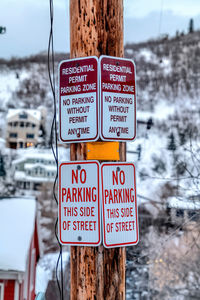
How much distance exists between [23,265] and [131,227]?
19.1ft

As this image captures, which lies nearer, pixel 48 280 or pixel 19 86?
pixel 48 280

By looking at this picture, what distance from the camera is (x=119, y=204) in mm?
1473

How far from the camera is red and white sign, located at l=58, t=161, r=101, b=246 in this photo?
1.43 m

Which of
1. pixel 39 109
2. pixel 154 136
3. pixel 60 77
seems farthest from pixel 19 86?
pixel 60 77

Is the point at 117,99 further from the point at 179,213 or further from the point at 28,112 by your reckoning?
the point at 28,112

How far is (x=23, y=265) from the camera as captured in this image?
22.3 feet

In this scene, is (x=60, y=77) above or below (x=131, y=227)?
above

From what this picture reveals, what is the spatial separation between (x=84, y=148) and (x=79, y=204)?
0.76 feet

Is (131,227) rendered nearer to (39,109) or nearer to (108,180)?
(108,180)

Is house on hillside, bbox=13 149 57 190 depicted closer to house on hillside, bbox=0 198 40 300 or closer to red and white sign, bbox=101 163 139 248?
house on hillside, bbox=0 198 40 300

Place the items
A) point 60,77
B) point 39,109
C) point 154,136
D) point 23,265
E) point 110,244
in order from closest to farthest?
1. point 110,244
2. point 60,77
3. point 23,265
4. point 154,136
5. point 39,109

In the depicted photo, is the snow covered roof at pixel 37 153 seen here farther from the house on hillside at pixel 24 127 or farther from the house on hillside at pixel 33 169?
the house on hillside at pixel 24 127

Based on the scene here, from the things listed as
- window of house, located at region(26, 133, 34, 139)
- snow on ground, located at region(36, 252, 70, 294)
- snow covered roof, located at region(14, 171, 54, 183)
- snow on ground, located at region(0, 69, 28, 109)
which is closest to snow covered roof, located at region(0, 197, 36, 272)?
snow on ground, located at region(36, 252, 70, 294)

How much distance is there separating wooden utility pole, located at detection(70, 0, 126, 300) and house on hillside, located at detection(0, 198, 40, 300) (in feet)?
18.8
